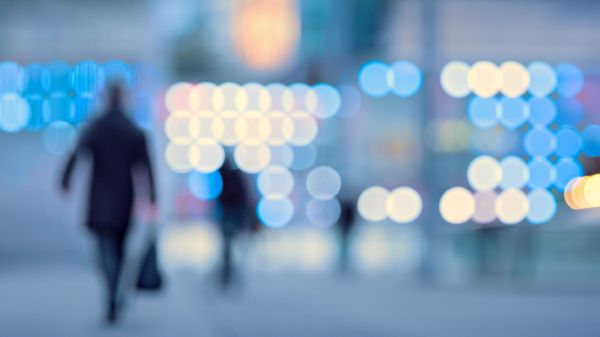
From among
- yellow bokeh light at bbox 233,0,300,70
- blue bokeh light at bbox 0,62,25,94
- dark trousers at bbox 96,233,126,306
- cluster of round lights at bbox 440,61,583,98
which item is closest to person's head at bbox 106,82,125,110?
dark trousers at bbox 96,233,126,306

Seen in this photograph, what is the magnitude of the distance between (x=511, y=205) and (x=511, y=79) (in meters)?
1.64

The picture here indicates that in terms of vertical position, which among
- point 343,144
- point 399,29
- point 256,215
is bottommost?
point 256,215

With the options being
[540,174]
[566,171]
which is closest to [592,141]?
[566,171]

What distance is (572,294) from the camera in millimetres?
14633

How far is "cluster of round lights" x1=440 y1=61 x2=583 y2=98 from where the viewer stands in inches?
672

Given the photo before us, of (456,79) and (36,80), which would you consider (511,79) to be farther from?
(36,80)

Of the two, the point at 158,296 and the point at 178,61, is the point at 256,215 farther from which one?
the point at 178,61

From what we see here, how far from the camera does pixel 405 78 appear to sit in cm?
1898

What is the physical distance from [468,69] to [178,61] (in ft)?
39.4

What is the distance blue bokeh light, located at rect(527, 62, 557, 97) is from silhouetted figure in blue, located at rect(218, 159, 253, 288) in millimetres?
4260

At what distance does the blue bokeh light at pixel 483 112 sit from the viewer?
59.2 feet

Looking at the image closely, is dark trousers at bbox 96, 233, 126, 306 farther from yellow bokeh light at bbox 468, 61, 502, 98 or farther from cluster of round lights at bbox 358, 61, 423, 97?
yellow bokeh light at bbox 468, 61, 502, 98

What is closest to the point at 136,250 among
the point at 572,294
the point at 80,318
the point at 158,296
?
the point at 158,296

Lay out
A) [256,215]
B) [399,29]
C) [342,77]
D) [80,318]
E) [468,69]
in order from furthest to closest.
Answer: [399,29]
[342,77]
[468,69]
[256,215]
[80,318]
